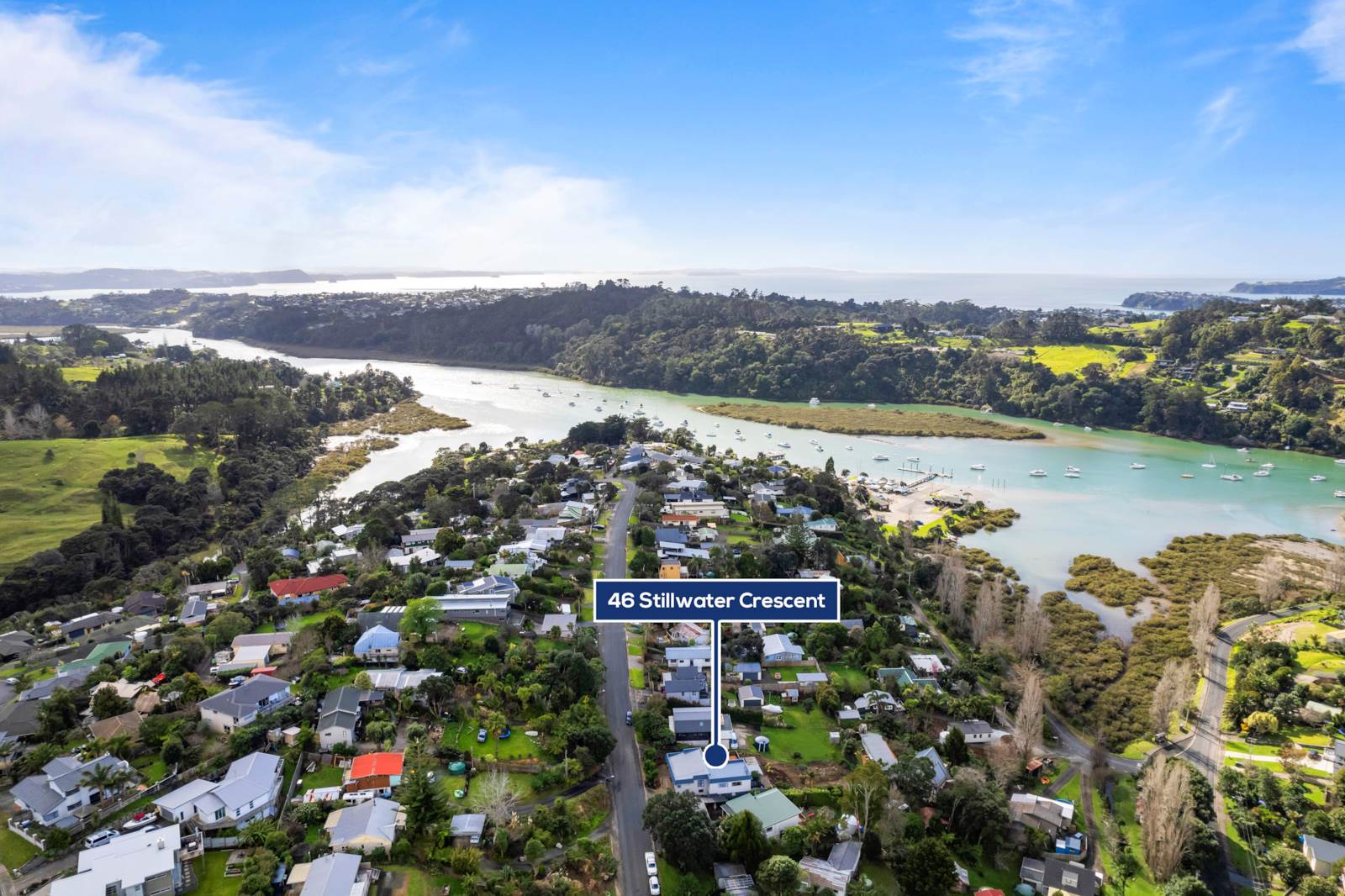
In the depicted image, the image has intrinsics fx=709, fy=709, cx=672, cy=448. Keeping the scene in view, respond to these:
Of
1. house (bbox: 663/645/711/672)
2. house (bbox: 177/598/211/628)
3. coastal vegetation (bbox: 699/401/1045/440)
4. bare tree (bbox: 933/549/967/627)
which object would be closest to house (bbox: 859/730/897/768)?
house (bbox: 663/645/711/672)

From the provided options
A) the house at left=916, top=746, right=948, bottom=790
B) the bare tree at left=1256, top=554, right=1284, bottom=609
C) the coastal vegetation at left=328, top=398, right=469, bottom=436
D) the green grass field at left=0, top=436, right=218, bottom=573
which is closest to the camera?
the house at left=916, top=746, right=948, bottom=790

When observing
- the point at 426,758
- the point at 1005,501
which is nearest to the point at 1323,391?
the point at 1005,501

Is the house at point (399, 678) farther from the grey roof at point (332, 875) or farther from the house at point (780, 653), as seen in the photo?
the house at point (780, 653)

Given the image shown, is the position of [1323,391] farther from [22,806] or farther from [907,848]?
[22,806]

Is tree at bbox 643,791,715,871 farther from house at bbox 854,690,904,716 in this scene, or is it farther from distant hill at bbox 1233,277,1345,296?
distant hill at bbox 1233,277,1345,296

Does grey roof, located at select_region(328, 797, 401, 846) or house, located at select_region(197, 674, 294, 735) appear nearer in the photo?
grey roof, located at select_region(328, 797, 401, 846)
